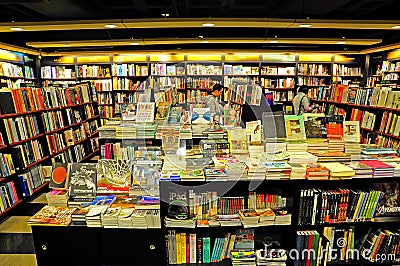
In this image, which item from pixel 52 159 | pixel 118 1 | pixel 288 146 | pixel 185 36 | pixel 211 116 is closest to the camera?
pixel 288 146

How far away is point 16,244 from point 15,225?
54 centimetres

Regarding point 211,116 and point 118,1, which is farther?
point 118,1

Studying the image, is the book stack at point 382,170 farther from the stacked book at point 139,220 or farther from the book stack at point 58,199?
the book stack at point 58,199

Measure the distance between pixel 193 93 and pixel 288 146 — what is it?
573 centimetres

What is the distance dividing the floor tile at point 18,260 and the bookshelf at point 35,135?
A: 3.06ft

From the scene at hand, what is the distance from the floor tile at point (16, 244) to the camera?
9.80ft

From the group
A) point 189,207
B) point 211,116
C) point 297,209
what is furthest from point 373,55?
point 189,207

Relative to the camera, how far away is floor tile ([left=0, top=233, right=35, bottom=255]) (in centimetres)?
299

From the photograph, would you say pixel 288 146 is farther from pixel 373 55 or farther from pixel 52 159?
pixel 373 55

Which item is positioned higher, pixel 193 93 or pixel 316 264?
pixel 193 93

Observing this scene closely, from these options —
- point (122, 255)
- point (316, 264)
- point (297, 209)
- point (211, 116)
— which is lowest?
point (316, 264)

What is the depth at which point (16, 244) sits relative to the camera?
3.12m

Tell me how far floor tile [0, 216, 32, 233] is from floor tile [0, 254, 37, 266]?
53cm

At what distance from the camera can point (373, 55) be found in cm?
792
